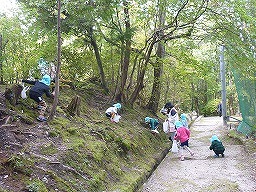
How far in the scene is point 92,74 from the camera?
1661 centimetres

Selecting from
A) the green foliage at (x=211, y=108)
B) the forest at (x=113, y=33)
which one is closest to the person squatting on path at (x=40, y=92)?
the forest at (x=113, y=33)

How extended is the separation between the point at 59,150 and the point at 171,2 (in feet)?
25.9

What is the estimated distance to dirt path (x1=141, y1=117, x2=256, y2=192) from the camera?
750cm

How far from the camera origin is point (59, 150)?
6.59 meters

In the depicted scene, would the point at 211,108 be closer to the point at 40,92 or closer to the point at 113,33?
the point at 113,33

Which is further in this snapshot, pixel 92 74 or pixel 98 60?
pixel 92 74

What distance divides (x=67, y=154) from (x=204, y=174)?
Result: 4.11 meters

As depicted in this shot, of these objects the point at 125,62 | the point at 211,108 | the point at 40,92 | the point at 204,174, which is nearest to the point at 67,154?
the point at 40,92

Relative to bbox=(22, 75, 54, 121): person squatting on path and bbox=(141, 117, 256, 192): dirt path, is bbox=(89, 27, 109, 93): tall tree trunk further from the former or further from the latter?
bbox=(141, 117, 256, 192): dirt path

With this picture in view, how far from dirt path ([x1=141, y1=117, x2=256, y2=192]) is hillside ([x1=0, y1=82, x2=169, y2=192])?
46 centimetres

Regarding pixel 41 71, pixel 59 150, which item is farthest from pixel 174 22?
pixel 59 150

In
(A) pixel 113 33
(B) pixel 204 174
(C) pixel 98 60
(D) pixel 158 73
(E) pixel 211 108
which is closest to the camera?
(B) pixel 204 174

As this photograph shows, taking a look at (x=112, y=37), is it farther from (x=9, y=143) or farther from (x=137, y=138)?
(x=9, y=143)

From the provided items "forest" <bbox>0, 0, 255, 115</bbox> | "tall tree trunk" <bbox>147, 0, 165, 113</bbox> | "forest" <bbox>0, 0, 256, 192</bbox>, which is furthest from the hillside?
"tall tree trunk" <bbox>147, 0, 165, 113</bbox>
